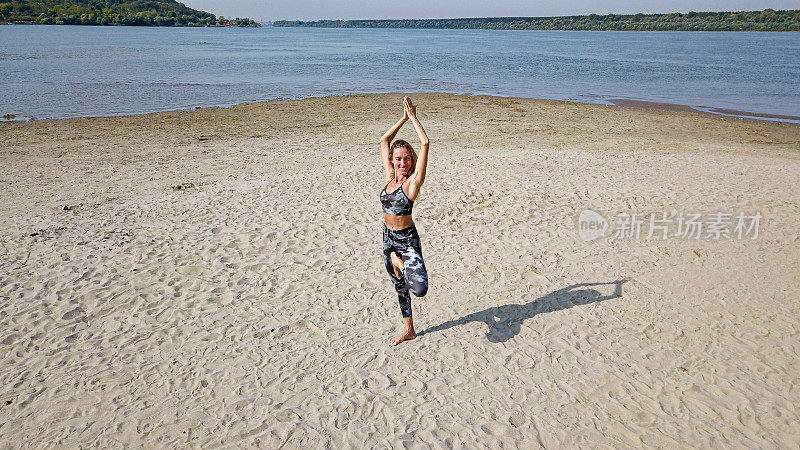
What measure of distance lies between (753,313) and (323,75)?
107ft

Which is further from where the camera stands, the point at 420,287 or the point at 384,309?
the point at 384,309

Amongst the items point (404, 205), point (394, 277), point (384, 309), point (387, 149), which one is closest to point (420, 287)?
point (394, 277)

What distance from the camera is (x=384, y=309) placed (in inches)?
235

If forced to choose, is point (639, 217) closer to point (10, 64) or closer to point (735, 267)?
point (735, 267)

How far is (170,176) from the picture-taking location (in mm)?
10945

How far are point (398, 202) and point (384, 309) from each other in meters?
1.82

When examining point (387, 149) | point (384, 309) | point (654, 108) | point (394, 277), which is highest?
point (387, 149)

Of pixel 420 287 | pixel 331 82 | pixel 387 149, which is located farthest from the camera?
pixel 331 82

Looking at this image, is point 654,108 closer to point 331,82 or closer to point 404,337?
point 331,82

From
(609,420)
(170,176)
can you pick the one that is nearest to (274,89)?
(170,176)

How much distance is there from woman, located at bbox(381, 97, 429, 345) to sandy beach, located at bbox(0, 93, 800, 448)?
936mm

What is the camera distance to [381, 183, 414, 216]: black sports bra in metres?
4.52

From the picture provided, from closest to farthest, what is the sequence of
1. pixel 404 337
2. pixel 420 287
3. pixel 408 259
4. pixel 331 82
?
pixel 420 287
pixel 408 259
pixel 404 337
pixel 331 82

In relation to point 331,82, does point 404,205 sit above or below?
above
